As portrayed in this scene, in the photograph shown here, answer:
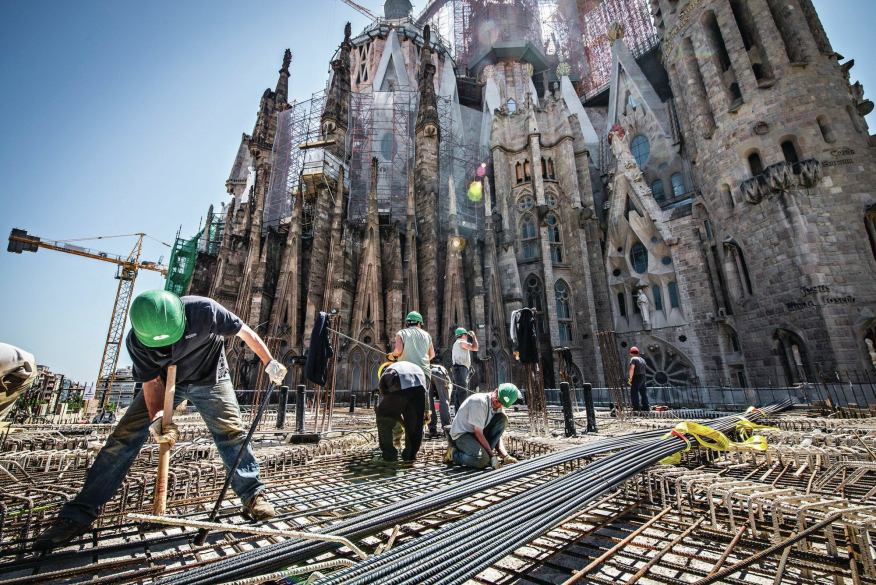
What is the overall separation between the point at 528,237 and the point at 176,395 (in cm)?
1994

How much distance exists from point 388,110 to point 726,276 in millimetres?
21416

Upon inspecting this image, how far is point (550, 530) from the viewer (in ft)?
6.66

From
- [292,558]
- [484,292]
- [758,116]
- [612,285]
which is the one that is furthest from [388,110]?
[292,558]

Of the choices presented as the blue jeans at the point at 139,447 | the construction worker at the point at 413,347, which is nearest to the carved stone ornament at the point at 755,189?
the construction worker at the point at 413,347

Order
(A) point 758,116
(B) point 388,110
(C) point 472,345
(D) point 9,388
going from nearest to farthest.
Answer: (D) point 9,388
(C) point 472,345
(A) point 758,116
(B) point 388,110

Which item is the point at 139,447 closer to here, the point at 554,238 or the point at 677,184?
the point at 554,238

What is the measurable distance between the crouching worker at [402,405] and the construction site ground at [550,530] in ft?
0.90

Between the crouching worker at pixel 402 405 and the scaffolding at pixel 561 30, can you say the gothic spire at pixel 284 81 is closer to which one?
the scaffolding at pixel 561 30

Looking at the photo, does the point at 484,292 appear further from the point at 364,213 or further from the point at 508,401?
the point at 508,401

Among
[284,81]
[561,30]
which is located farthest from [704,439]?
[561,30]

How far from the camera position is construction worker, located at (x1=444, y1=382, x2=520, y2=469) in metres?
4.01

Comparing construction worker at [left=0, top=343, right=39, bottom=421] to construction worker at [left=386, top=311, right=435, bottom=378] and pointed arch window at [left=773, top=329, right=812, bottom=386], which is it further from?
pointed arch window at [left=773, top=329, right=812, bottom=386]

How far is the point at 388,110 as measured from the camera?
25312mm

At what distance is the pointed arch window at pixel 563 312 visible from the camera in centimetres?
1927
